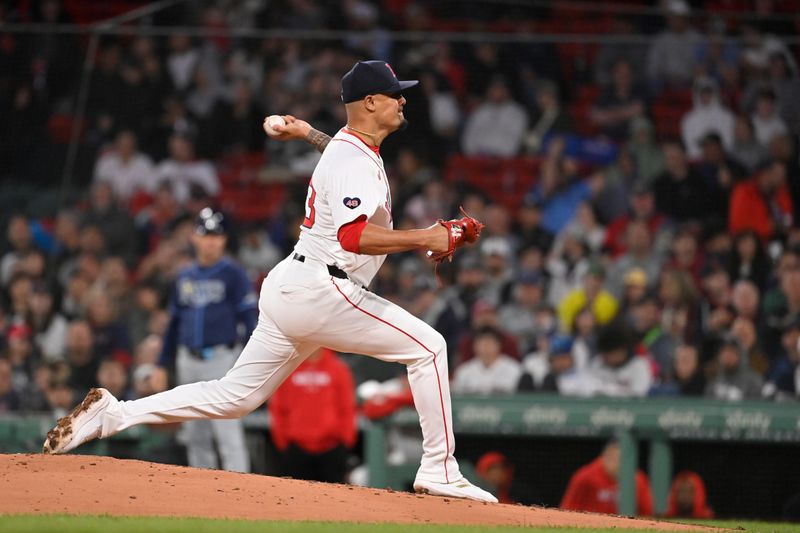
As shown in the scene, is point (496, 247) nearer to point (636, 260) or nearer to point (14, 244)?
point (636, 260)

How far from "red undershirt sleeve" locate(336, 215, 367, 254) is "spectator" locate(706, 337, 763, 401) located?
15.6ft

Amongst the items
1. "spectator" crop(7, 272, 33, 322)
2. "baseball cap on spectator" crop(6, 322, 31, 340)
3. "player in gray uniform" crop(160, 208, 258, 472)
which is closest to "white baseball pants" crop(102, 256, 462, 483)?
"player in gray uniform" crop(160, 208, 258, 472)

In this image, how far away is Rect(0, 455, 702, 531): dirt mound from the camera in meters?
4.94

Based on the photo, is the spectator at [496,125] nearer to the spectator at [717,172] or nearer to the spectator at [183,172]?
the spectator at [717,172]

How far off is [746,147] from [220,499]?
678 centimetres

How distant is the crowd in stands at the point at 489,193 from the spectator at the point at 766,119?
0.7 inches

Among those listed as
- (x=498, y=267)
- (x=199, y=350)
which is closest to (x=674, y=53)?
(x=498, y=267)

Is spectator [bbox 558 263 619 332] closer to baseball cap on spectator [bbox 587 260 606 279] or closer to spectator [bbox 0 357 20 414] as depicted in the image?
baseball cap on spectator [bbox 587 260 606 279]

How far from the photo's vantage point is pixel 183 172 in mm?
11664

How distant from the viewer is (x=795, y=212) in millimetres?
10180

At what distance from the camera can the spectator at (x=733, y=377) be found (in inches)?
Answer: 356

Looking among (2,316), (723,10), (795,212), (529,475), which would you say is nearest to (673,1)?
(723,10)

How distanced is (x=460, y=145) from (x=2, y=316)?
4161mm

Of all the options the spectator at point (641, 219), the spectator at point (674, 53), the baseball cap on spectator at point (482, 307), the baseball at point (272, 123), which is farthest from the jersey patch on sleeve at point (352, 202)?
the spectator at point (674, 53)
